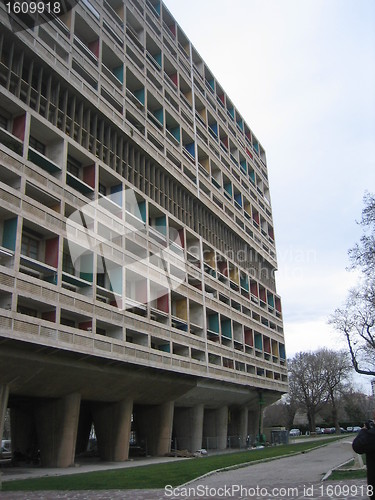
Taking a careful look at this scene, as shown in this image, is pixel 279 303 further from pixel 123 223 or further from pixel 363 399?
pixel 363 399

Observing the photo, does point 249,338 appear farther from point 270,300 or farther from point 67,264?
point 67,264

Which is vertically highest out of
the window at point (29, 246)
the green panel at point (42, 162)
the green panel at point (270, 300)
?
the green panel at point (42, 162)

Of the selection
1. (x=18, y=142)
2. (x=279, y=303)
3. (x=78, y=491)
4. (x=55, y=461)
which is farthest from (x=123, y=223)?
(x=279, y=303)

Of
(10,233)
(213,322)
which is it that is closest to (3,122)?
(10,233)

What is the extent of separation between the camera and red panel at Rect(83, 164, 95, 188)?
2941cm

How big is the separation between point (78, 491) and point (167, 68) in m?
37.9

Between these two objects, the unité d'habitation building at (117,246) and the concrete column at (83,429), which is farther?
the concrete column at (83,429)

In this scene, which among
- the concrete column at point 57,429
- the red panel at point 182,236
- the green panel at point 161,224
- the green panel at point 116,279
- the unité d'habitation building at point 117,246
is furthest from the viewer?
the red panel at point 182,236

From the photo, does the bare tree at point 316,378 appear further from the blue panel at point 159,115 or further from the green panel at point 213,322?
the blue panel at point 159,115

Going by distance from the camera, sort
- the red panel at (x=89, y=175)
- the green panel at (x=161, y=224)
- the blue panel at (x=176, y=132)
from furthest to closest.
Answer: the blue panel at (x=176, y=132) → the green panel at (x=161, y=224) → the red panel at (x=89, y=175)

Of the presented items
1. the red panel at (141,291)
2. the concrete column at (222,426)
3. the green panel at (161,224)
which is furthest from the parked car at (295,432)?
the red panel at (141,291)

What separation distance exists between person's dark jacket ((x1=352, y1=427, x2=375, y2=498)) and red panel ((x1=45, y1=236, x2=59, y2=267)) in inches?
806

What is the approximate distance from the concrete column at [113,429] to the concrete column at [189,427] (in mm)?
10265

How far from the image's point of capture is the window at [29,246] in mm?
24859
